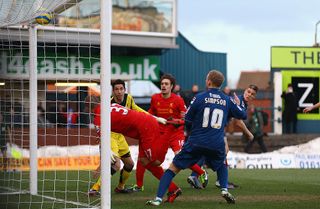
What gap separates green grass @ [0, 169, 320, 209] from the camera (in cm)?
1205

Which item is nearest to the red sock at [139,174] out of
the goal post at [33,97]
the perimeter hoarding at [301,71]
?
the goal post at [33,97]

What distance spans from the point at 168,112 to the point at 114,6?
1960cm

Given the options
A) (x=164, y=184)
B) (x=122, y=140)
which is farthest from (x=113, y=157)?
(x=164, y=184)

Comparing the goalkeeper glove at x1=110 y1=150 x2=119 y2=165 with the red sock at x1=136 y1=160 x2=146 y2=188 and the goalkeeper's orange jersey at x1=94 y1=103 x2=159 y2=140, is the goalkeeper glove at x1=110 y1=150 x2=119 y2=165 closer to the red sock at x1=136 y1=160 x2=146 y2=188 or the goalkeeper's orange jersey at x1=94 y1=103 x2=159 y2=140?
the red sock at x1=136 y1=160 x2=146 y2=188

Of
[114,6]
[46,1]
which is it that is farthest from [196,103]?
[114,6]

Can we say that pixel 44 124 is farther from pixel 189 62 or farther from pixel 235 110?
pixel 189 62

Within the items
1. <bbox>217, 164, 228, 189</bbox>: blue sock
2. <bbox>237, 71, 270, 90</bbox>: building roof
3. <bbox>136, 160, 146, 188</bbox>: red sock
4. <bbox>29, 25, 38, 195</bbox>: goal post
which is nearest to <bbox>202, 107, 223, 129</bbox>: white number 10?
<bbox>217, 164, 228, 189</bbox>: blue sock

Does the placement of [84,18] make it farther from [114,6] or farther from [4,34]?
[4,34]

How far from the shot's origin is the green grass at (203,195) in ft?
39.5

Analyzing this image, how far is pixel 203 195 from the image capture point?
13.8 meters

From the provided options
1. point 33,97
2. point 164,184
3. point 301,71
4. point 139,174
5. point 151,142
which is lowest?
point 139,174

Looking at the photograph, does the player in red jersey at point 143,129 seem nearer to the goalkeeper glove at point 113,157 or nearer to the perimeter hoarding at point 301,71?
the goalkeeper glove at point 113,157

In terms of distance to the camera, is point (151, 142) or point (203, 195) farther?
point (203, 195)

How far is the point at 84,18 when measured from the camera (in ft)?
105
